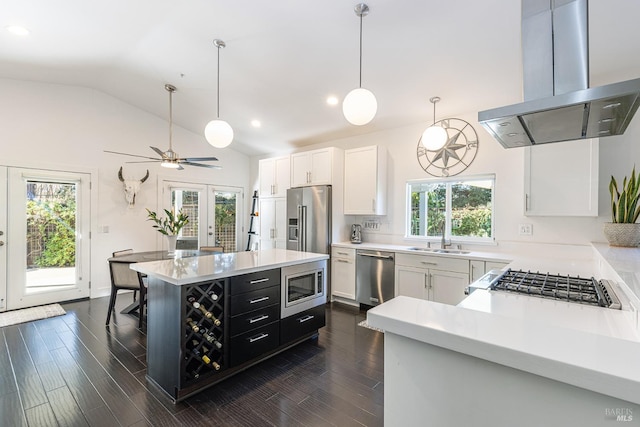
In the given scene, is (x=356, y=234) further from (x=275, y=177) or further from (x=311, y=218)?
(x=275, y=177)

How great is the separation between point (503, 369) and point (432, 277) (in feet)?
9.41

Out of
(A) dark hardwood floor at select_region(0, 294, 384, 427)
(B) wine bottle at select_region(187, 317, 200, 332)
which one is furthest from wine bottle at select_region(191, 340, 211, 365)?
(A) dark hardwood floor at select_region(0, 294, 384, 427)

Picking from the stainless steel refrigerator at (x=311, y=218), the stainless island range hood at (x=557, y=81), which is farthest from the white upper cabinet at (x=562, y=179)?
the stainless steel refrigerator at (x=311, y=218)

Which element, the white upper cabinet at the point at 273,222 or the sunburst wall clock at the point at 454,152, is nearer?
the sunburst wall clock at the point at 454,152

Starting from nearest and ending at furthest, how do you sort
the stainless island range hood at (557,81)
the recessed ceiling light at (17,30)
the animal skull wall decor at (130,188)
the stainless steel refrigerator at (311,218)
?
the stainless island range hood at (557,81) < the recessed ceiling light at (17,30) < the stainless steel refrigerator at (311,218) < the animal skull wall decor at (130,188)

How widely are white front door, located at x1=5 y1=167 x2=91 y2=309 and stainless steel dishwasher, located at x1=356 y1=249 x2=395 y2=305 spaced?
422 cm

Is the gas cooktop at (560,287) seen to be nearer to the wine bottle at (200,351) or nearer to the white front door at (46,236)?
the wine bottle at (200,351)

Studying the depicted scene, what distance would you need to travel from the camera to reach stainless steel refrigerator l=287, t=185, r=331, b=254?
14.2 feet

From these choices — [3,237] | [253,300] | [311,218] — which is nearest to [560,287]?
[253,300]

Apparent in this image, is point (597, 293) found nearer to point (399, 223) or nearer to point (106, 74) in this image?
point (399, 223)

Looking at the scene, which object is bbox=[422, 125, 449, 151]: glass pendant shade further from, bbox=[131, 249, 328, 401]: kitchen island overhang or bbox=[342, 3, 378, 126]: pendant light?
bbox=[131, 249, 328, 401]: kitchen island overhang

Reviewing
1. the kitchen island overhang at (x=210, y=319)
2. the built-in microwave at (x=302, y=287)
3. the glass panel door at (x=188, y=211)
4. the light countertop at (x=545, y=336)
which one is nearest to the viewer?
the light countertop at (x=545, y=336)

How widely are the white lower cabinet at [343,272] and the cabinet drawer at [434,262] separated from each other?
0.71 metres

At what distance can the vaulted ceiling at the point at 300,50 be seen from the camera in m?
2.42
